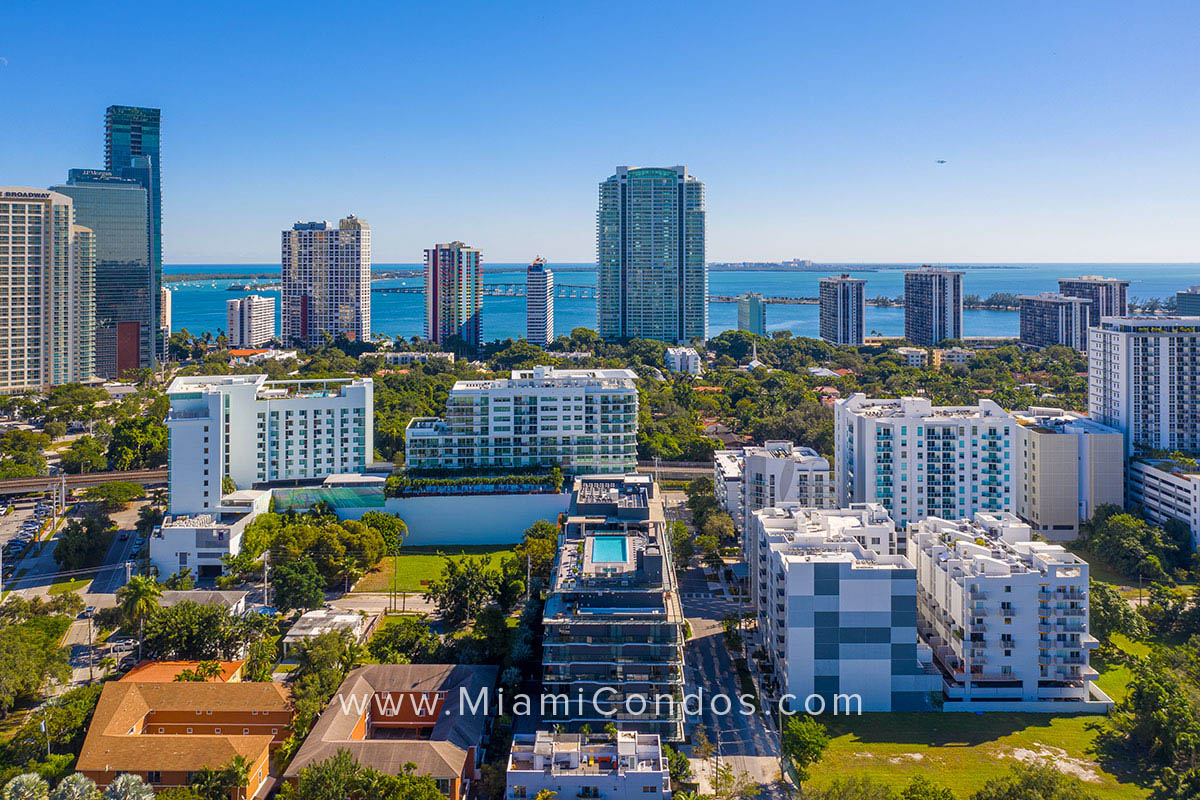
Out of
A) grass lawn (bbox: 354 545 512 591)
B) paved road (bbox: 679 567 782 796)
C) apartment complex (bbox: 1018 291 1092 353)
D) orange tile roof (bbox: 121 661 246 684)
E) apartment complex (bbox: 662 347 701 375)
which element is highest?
apartment complex (bbox: 1018 291 1092 353)

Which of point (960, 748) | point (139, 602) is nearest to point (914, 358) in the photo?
point (960, 748)

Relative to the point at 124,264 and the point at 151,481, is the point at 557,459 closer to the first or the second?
the point at 151,481

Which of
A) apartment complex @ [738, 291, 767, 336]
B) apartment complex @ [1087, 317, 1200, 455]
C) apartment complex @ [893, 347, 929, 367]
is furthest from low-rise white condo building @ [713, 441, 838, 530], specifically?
apartment complex @ [738, 291, 767, 336]

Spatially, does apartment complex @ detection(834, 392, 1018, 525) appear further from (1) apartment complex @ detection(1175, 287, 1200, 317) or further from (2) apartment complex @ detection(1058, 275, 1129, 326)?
(2) apartment complex @ detection(1058, 275, 1129, 326)

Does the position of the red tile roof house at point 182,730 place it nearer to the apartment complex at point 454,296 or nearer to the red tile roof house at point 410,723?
the red tile roof house at point 410,723

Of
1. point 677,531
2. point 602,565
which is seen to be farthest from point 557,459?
point 602,565

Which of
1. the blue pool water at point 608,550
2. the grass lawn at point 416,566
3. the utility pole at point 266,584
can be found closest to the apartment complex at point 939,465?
the blue pool water at point 608,550

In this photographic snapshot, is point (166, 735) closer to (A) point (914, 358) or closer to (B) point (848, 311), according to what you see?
(A) point (914, 358)
